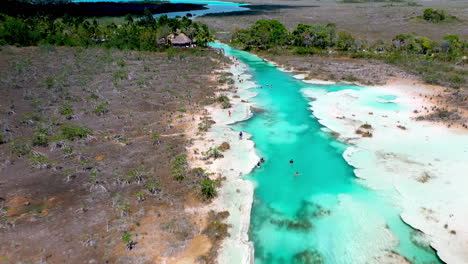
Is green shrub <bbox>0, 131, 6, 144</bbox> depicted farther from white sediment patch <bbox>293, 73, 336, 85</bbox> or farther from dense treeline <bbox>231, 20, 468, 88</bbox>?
dense treeline <bbox>231, 20, 468, 88</bbox>

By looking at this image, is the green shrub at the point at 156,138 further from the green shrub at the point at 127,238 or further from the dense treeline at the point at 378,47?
Answer: the dense treeline at the point at 378,47

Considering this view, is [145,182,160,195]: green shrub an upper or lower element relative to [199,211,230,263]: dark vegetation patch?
upper

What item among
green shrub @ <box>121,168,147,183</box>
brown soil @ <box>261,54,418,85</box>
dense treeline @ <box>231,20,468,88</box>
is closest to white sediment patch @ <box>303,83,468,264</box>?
brown soil @ <box>261,54,418,85</box>

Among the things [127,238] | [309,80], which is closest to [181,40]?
[309,80]

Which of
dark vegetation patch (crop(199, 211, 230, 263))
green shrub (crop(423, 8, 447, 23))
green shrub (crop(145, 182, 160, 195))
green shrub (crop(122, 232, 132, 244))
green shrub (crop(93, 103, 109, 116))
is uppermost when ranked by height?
green shrub (crop(423, 8, 447, 23))

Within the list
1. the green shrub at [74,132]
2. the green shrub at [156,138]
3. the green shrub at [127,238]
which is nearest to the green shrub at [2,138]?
the green shrub at [74,132]

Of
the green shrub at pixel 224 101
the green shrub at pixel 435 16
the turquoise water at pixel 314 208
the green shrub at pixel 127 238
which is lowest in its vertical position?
the turquoise water at pixel 314 208

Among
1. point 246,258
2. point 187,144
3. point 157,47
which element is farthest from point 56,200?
point 157,47
